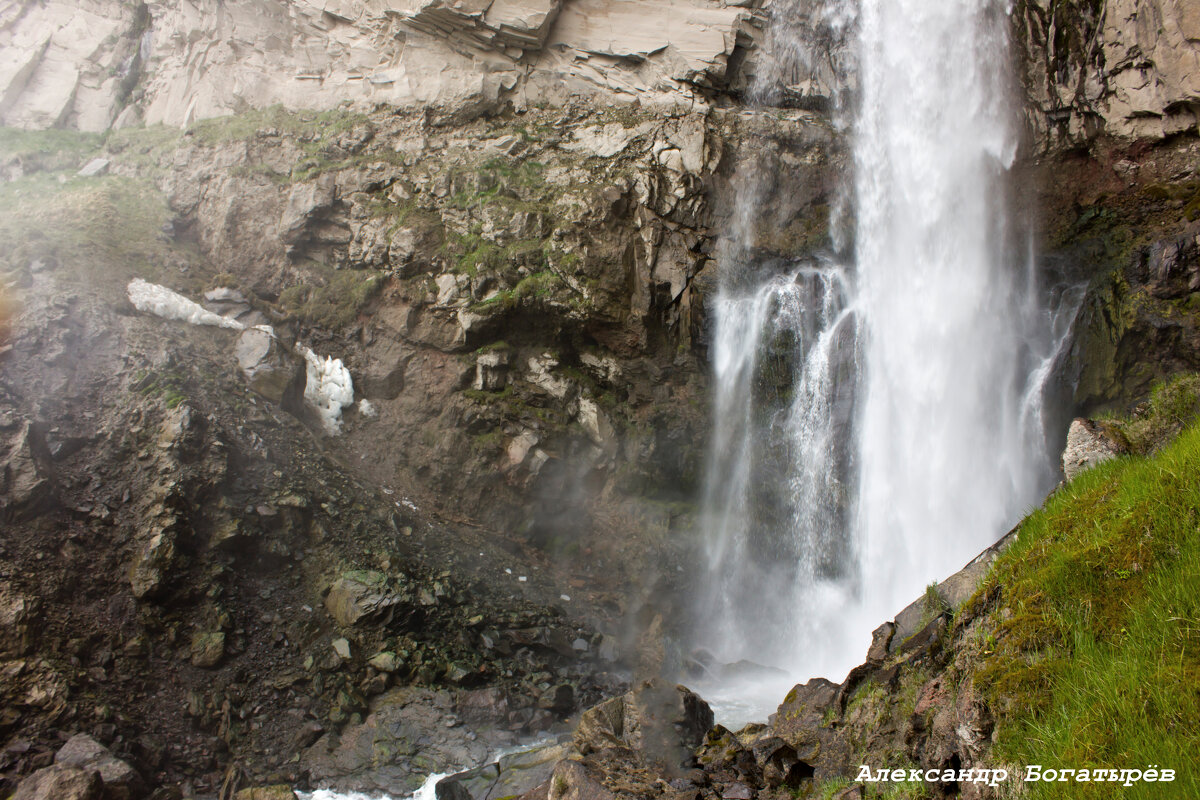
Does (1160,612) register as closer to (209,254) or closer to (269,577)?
(269,577)

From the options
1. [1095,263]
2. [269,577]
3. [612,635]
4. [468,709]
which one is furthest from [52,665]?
[1095,263]

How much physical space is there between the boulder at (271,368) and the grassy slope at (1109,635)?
14.8 meters

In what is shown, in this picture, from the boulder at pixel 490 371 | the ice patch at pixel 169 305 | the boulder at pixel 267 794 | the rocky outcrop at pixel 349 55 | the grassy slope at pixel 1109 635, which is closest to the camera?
the grassy slope at pixel 1109 635

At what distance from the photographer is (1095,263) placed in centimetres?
1465

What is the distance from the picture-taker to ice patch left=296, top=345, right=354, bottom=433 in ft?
51.2

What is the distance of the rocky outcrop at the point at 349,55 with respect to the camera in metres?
18.4

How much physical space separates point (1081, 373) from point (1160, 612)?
13356mm

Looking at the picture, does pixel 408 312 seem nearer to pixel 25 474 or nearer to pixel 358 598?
pixel 358 598

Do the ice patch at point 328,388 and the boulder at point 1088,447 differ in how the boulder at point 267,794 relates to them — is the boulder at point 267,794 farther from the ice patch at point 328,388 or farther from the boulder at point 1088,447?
the boulder at point 1088,447

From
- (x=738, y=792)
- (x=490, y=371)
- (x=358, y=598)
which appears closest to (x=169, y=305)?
(x=490, y=371)

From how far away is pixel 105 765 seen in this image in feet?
26.1

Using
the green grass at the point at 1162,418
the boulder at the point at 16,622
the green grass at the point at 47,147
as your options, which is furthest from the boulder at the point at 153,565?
the green grass at the point at 47,147

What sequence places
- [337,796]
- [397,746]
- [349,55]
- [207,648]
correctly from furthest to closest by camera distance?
[349,55]
[207,648]
[397,746]
[337,796]

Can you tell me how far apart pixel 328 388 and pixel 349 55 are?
11.7m
